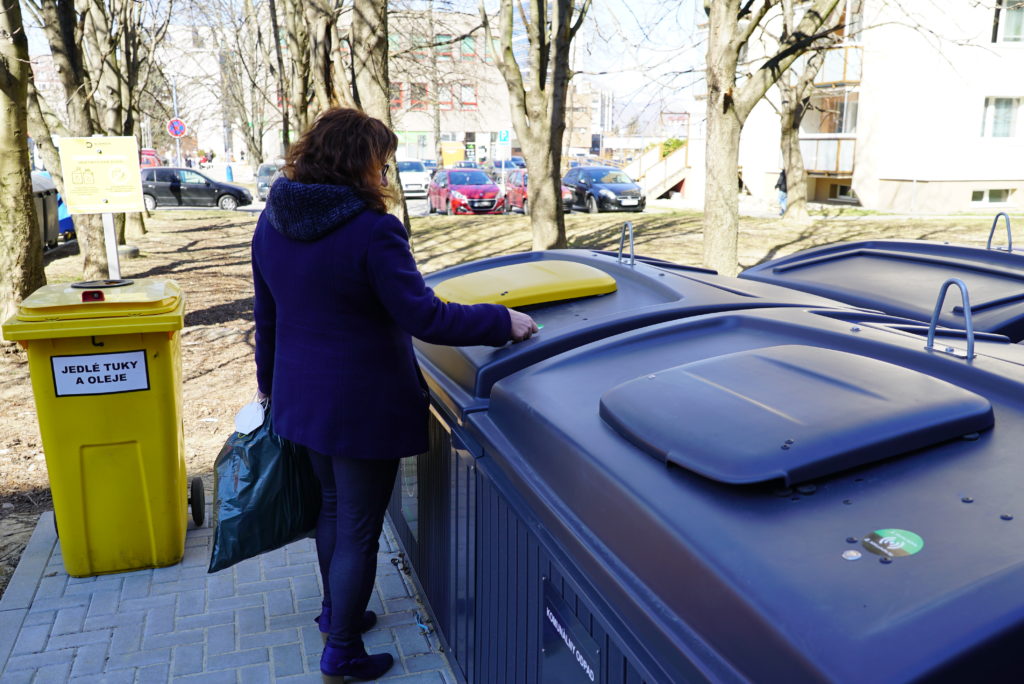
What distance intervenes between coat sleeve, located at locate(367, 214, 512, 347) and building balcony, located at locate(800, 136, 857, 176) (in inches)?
951

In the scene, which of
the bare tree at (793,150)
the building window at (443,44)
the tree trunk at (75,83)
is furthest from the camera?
the bare tree at (793,150)

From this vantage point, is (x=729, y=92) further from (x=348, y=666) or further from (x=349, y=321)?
(x=348, y=666)

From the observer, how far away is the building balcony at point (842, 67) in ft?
79.7

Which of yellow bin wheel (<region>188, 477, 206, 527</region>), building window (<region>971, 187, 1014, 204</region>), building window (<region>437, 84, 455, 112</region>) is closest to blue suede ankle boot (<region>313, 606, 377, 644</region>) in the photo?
yellow bin wheel (<region>188, 477, 206, 527</region>)

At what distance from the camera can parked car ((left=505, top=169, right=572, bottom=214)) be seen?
73.4ft

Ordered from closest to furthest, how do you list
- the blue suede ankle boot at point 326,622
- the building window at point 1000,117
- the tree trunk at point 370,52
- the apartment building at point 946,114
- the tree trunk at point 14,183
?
the blue suede ankle boot at point 326,622 → the tree trunk at point 14,183 → the tree trunk at point 370,52 → the apartment building at point 946,114 → the building window at point 1000,117

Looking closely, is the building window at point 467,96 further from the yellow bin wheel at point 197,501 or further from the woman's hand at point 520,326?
the woman's hand at point 520,326

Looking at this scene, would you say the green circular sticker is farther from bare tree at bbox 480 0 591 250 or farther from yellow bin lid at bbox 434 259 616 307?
bare tree at bbox 480 0 591 250

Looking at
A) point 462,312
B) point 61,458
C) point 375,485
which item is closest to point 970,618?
point 462,312

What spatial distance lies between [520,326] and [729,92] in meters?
6.69

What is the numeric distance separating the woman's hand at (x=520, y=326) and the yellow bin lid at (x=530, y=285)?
0.32 meters

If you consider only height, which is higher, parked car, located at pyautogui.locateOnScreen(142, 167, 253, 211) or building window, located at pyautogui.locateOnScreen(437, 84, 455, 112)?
building window, located at pyautogui.locateOnScreen(437, 84, 455, 112)

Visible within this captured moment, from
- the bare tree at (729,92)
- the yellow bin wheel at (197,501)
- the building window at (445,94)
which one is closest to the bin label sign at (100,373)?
the yellow bin wheel at (197,501)

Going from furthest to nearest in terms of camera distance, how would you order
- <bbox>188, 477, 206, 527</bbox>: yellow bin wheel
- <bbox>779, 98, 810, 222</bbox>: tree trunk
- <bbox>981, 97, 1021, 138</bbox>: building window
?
1. <bbox>981, 97, 1021, 138</bbox>: building window
2. <bbox>779, 98, 810, 222</bbox>: tree trunk
3. <bbox>188, 477, 206, 527</bbox>: yellow bin wheel
